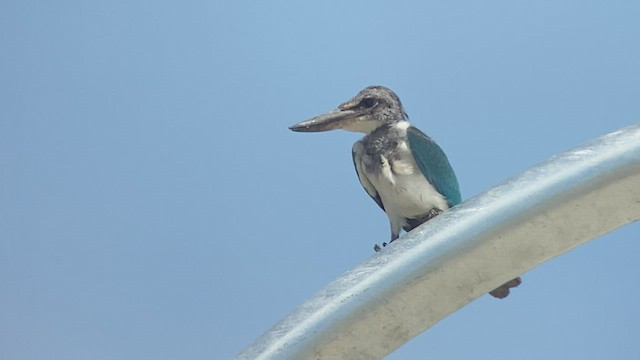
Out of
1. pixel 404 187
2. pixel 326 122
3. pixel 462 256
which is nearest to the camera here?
pixel 462 256

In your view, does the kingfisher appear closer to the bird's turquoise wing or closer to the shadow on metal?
the bird's turquoise wing

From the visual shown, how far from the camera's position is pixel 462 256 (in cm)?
30

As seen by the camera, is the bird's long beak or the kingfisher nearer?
the bird's long beak

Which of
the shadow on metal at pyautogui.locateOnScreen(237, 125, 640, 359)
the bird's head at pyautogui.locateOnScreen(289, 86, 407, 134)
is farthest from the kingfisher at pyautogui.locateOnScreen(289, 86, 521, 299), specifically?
the shadow on metal at pyautogui.locateOnScreen(237, 125, 640, 359)

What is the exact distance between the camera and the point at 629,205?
0.92 ft

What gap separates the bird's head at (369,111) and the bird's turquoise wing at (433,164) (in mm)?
39

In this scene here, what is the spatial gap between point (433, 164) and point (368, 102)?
132 mm

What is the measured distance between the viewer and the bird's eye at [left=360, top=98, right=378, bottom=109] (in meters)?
1.28

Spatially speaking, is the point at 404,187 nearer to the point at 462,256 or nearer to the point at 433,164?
the point at 433,164

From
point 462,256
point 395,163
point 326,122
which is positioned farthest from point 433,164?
point 462,256

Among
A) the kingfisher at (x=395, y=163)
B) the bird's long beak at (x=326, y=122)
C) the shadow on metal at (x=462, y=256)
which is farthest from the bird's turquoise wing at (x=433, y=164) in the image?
the shadow on metal at (x=462, y=256)

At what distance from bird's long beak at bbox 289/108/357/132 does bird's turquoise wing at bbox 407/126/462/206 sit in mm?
112

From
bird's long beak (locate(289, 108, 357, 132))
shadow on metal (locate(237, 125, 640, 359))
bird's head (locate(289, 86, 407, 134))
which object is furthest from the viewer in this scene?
bird's head (locate(289, 86, 407, 134))

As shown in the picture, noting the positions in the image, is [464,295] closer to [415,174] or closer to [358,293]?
[358,293]
